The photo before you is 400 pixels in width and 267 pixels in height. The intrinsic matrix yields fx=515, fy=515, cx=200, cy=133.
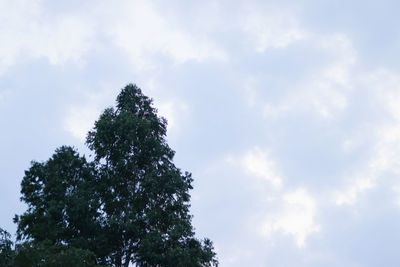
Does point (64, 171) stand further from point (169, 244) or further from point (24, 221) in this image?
point (169, 244)

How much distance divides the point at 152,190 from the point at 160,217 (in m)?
1.74

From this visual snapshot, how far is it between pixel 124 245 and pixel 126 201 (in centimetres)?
257

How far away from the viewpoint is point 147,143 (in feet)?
106

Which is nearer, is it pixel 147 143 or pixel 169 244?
pixel 169 244

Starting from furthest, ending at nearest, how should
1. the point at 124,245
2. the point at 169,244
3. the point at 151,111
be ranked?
the point at 151,111, the point at 124,245, the point at 169,244

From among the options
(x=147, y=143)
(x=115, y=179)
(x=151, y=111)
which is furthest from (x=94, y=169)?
(x=151, y=111)

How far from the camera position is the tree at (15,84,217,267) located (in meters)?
28.5

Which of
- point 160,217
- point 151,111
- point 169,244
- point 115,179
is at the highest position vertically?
point 151,111

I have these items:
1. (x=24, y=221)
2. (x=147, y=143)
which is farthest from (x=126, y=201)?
(x=24, y=221)

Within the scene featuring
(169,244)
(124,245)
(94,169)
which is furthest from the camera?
(94,169)

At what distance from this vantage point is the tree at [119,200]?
93.7 ft

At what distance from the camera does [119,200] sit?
101ft

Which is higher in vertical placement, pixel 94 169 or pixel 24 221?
pixel 94 169

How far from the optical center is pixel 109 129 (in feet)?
106
